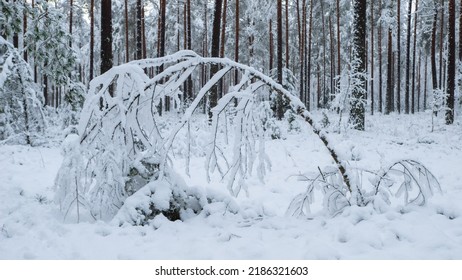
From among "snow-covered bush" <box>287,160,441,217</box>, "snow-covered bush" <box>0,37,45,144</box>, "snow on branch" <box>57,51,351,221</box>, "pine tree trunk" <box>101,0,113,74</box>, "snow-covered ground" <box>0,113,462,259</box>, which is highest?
"pine tree trunk" <box>101,0,113,74</box>

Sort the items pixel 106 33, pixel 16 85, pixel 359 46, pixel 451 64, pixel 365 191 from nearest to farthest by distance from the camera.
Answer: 1. pixel 365 191
2. pixel 16 85
3. pixel 106 33
4. pixel 359 46
5. pixel 451 64

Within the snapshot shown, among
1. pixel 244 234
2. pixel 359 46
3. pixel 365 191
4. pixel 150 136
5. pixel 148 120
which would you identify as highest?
pixel 359 46

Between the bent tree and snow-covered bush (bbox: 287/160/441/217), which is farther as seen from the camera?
snow-covered bush (bbox: 287/160/441/217)

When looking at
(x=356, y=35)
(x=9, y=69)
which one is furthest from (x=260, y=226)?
(x=356, y=35)

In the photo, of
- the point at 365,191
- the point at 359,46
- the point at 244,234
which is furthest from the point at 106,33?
the point at 359,46

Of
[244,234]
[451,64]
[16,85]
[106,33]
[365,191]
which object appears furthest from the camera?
[451,64]

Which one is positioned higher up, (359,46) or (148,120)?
(359,46)

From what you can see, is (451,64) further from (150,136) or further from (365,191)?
(150,136)

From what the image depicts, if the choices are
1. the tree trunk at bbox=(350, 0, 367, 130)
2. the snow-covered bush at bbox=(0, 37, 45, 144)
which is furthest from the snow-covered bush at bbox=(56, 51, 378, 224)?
the tree trunk at bbox=(350, 0, 367, 130)

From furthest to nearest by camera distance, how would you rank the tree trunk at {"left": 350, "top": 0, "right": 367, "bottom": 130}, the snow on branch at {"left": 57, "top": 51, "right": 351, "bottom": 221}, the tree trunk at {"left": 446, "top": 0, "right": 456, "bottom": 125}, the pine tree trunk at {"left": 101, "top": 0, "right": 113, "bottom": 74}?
the tree trunk at {"left": 446, "top": 0, "right": 456, "bottom": 125}
the tree trunk at {"left": 350, "top": 0, "right": 367, "bottom": 130}
the pine tree trunk at {"left": 101, "top": 0, "right": 113, "bottom": 74}
the snow on branch at {"left": 57, "top": 51, "right": 351, "bottom": 221}

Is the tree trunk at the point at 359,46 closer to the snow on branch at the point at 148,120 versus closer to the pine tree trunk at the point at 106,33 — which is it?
the pine tree trunk at the point at 106,33

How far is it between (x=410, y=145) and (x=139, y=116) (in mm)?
8405

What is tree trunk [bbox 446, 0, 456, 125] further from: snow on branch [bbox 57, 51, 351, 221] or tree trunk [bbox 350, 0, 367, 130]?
snow on branch [bbox 57, 51, 351, 221]

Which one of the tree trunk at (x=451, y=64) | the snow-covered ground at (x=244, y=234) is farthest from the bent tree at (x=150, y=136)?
the tree trunk at (x=451, y=64)
